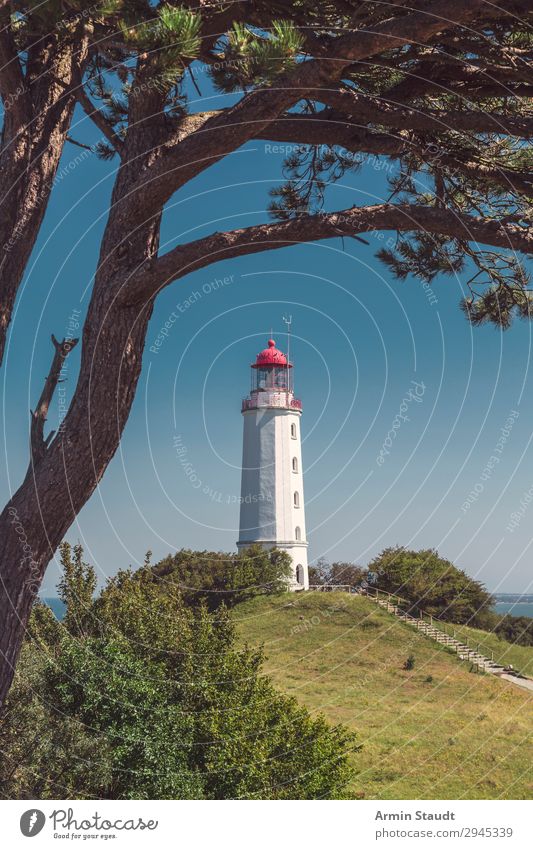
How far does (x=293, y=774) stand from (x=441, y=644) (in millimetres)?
20800

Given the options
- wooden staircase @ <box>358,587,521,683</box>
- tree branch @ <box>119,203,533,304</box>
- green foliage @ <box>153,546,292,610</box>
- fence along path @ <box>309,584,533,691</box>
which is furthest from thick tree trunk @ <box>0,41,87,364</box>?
wooden staircase @ <box>358,587,521,683</box>

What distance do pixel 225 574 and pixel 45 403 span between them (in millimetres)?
29808

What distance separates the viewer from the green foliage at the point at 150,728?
10508 mm

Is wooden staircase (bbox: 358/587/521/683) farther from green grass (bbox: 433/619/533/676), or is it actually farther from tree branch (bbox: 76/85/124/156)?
tree branch (bbox: 76/85/124/156)

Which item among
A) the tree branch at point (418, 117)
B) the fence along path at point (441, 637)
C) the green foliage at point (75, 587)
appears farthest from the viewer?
the fence along path at point (441, 637)

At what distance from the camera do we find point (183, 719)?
12.9 metres

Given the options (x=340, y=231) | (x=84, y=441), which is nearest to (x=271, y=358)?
(x=340, y=231)

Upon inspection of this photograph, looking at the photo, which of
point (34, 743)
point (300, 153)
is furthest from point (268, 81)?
point (34, 743)

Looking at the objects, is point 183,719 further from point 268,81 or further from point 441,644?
→ point 441,644

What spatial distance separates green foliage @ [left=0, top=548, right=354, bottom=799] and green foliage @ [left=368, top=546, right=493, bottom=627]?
21.8 meters

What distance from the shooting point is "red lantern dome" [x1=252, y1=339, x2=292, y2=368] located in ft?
149

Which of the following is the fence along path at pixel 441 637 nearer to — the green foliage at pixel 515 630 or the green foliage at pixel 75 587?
the green foliage at pixel 515 630

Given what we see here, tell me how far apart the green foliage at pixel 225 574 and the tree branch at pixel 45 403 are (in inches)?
951

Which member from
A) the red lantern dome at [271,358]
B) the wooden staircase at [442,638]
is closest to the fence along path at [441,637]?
the wooden staircase at [442,638]
